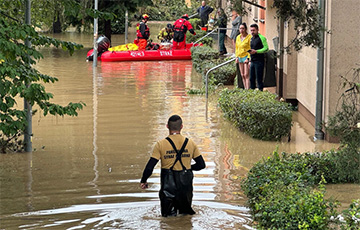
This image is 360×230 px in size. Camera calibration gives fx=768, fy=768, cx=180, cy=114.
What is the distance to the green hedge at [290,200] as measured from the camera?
7381 millimetres

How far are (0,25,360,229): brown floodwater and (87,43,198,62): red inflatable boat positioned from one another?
20.9 feet

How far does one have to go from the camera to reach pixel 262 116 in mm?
13648

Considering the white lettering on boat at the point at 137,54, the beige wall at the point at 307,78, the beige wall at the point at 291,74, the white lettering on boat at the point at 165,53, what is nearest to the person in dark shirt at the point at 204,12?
the white lettering on boat at the point at 165,53

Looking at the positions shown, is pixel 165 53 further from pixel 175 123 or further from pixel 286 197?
pixel 286 197

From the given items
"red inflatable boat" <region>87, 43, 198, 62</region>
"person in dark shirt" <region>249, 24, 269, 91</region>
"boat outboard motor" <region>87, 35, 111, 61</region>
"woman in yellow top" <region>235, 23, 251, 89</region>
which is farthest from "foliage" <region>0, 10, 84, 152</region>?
"boat outboard motor" <region>87, 35, 111, 61</region>

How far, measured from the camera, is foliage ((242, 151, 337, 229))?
7438 mm

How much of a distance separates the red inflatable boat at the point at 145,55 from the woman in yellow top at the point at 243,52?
1053cm

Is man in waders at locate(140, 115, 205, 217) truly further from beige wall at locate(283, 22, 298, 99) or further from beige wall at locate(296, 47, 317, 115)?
beige wall at locate(283, 22, 298, 99)

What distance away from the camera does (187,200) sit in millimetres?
8766

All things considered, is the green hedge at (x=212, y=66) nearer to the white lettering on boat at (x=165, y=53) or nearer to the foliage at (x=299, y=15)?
the white lettering on boat at (x=165, y=53)

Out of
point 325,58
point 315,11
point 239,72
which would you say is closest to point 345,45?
point 325,58

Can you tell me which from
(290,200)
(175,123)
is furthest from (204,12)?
(290,200)

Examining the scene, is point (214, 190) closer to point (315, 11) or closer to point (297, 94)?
point (315, 11)

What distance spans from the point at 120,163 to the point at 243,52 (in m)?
6.69
